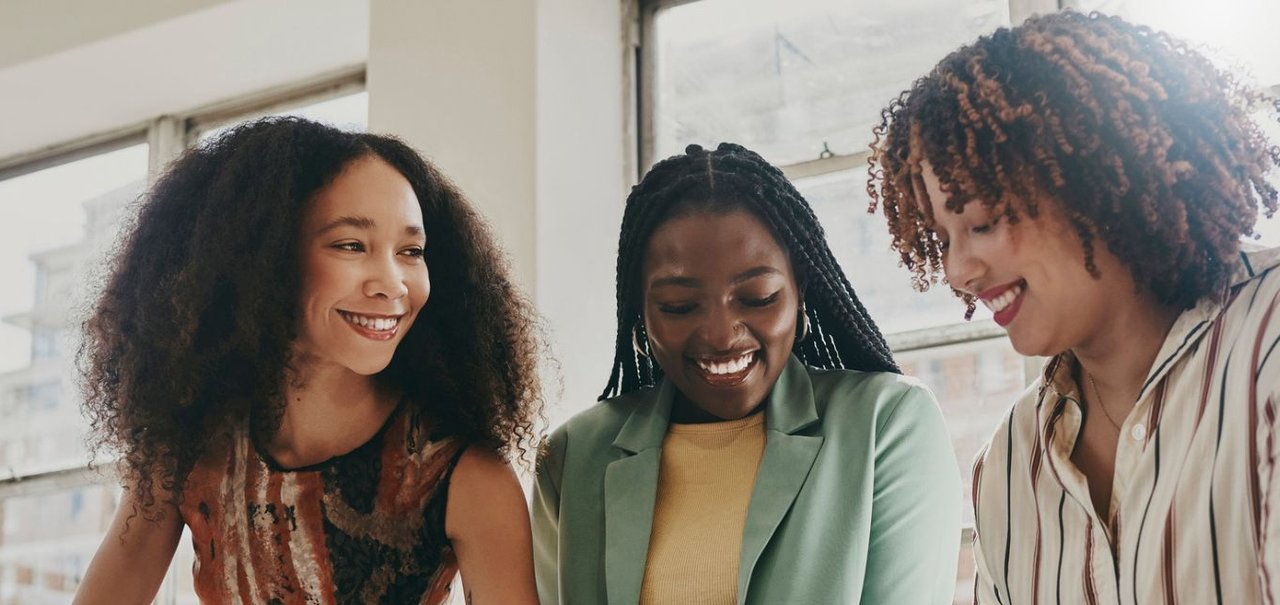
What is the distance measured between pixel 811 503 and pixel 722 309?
0.27m

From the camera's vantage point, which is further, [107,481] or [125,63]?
[125,63]

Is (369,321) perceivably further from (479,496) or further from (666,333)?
(666,333)

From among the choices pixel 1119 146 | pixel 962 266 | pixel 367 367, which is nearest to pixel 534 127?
pixel 367 367

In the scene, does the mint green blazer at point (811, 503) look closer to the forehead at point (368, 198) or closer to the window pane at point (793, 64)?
the forehead at point (368, 198)

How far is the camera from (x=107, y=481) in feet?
6.72

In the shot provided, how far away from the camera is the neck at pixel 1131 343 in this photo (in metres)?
1.40

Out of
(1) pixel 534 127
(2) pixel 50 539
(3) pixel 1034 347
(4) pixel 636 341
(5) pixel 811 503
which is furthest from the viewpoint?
(2) pixel 50 539

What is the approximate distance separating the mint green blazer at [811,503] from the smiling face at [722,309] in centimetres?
7

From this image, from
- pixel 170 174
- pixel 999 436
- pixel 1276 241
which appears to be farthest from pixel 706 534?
pixel 1276 241

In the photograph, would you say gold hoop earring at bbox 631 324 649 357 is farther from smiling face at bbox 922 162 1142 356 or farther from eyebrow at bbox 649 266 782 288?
Result: smiling face at bbox 922 162 1142 356

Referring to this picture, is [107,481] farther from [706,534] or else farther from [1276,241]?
[1276,241]

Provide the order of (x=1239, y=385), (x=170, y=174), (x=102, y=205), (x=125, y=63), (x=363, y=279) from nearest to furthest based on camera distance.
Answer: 1. (x=1239, y=385)
2. (x=363, y=279)
3. (x=170, y=174)
4. (x=125, y=63)
5. (x=102, y=205)

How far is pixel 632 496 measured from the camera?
1859 mm

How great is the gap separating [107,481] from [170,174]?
1.58ft
